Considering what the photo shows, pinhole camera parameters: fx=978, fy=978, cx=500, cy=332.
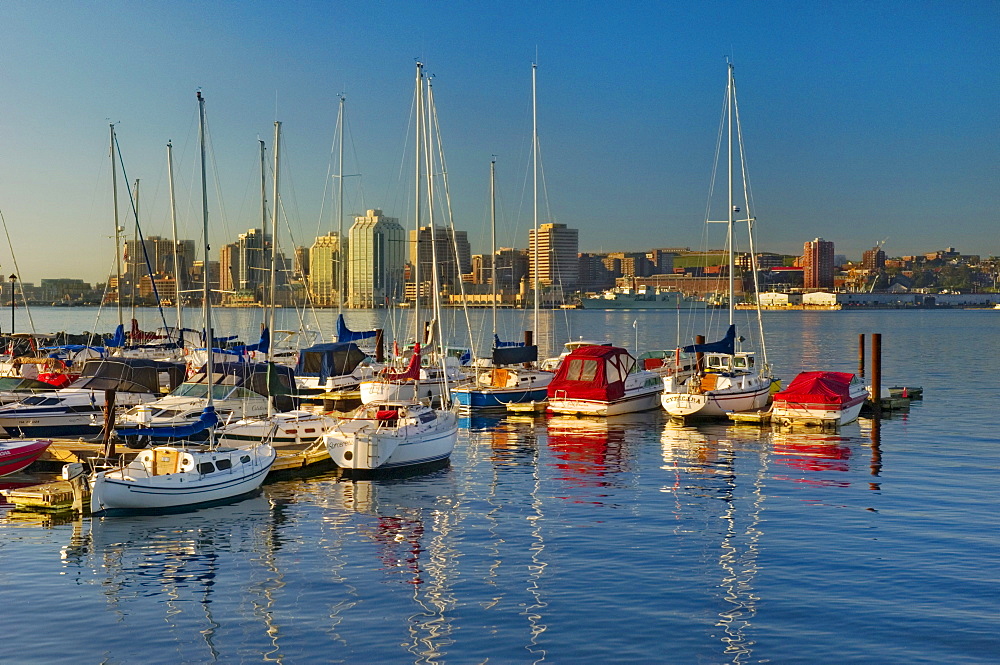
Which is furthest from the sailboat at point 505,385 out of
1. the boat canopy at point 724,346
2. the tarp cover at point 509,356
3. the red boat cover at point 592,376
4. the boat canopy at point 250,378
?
the boat canopy at point 250,378

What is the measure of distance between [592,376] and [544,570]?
26.0m

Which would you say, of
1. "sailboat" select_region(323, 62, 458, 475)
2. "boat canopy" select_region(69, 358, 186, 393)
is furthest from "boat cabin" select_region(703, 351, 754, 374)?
"boat canopy" select_region(69, 358, 186, 393)

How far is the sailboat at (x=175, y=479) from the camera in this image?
79.7 ft

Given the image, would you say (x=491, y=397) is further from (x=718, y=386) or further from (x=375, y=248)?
(x=375, y=248)

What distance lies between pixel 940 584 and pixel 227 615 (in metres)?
13.8

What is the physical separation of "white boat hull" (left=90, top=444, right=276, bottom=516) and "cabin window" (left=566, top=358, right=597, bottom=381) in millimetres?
21966

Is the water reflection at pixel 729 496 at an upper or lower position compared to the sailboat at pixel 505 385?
lower

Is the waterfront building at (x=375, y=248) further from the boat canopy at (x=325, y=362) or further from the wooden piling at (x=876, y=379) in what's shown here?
the wooden piling at (x=876, y=379)

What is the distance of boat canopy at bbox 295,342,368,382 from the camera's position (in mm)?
50344

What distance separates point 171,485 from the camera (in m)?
24.8

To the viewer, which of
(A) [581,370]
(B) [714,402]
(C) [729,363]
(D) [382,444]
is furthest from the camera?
(C) [729,363]

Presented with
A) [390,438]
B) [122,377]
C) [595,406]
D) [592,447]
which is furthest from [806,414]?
[122,377]

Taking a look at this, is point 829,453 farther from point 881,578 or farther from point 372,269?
point 372,269

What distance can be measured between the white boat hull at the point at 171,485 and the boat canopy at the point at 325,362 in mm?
23435
